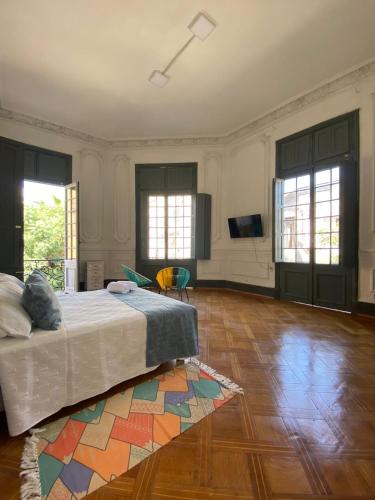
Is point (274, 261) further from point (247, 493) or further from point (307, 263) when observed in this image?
point (247, 493)

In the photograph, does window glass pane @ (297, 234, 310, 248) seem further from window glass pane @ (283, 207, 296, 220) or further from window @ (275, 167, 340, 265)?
window glass pane @ (283, 207, 296, 220)

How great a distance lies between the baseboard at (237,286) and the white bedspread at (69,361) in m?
3.73

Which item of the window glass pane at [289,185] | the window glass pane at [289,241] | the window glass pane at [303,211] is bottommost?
the window glass pane at [289,241]

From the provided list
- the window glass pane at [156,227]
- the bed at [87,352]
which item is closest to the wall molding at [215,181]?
the window glass pane at [156,227]

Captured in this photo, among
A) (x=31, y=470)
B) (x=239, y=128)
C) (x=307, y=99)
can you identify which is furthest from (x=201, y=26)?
(x=31, y=470)

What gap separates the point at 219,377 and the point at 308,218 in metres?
3.55

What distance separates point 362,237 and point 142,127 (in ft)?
16.3

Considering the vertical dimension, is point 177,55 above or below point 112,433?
above

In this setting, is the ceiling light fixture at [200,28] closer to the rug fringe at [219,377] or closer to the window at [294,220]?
the window at [294,220]

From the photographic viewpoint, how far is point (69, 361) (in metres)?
1.50

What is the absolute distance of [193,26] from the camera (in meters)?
2.87

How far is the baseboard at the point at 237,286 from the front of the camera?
508 cm

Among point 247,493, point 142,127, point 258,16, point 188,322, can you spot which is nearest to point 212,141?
point 142,127

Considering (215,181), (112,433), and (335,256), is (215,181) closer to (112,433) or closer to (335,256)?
(335,256)
